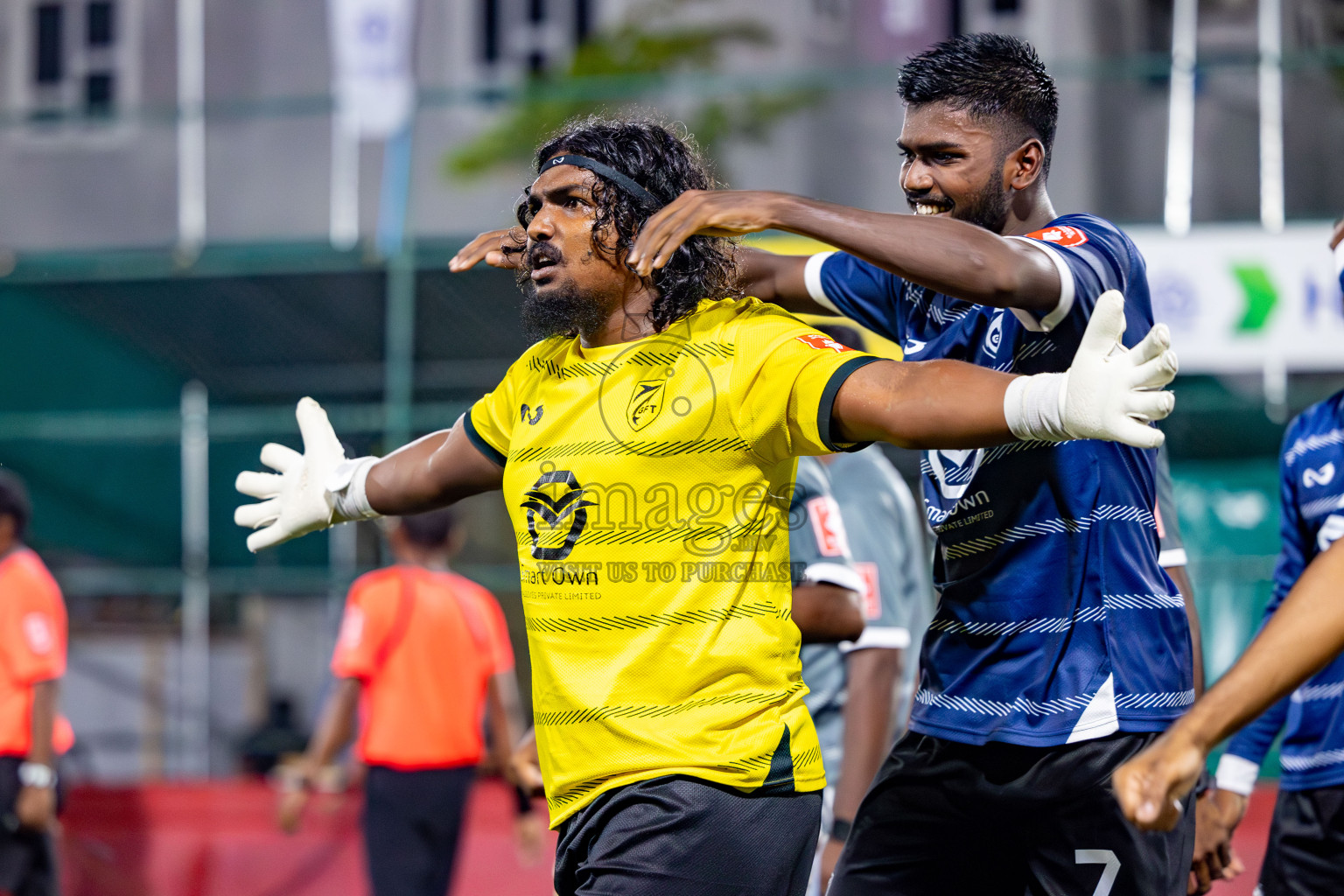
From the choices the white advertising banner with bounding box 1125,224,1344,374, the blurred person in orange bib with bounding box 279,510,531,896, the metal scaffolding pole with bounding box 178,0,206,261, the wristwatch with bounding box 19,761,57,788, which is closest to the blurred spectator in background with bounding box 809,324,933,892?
the blurred person in orange bib with bounding box 279,510,531,896

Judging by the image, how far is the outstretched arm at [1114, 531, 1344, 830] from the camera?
1926 millimetres

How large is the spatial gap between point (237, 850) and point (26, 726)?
2.19 metres

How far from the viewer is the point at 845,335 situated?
461 cm

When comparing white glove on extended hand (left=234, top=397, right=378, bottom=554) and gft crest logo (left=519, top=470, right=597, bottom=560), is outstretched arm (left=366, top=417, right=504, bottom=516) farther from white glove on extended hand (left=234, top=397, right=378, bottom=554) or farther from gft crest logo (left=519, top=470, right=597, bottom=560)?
gft crest logo (left=519, top=470, right=597, bottom=560)

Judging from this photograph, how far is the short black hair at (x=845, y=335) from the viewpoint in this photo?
14.9ft

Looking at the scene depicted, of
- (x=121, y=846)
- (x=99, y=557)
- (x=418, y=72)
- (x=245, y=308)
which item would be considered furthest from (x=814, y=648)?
(x=418, y=72)

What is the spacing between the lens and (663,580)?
262 centimetres

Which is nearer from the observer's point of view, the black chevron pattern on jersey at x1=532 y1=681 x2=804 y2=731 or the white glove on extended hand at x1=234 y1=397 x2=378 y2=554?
the black chevron pattern on jersey at x1=532 y1=681 x2=804 y2=731

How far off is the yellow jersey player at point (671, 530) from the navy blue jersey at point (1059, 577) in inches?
14.0

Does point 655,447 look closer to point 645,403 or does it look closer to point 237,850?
point 645,403


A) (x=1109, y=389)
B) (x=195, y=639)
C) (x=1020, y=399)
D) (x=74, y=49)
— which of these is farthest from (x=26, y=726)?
(x=74, y=49)

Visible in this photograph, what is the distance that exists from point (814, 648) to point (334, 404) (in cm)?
1148

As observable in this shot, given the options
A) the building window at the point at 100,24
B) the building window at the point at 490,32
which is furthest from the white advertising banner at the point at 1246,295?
the building window at the point at 100,24

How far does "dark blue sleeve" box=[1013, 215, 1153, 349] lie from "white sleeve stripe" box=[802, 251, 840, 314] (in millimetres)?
681
